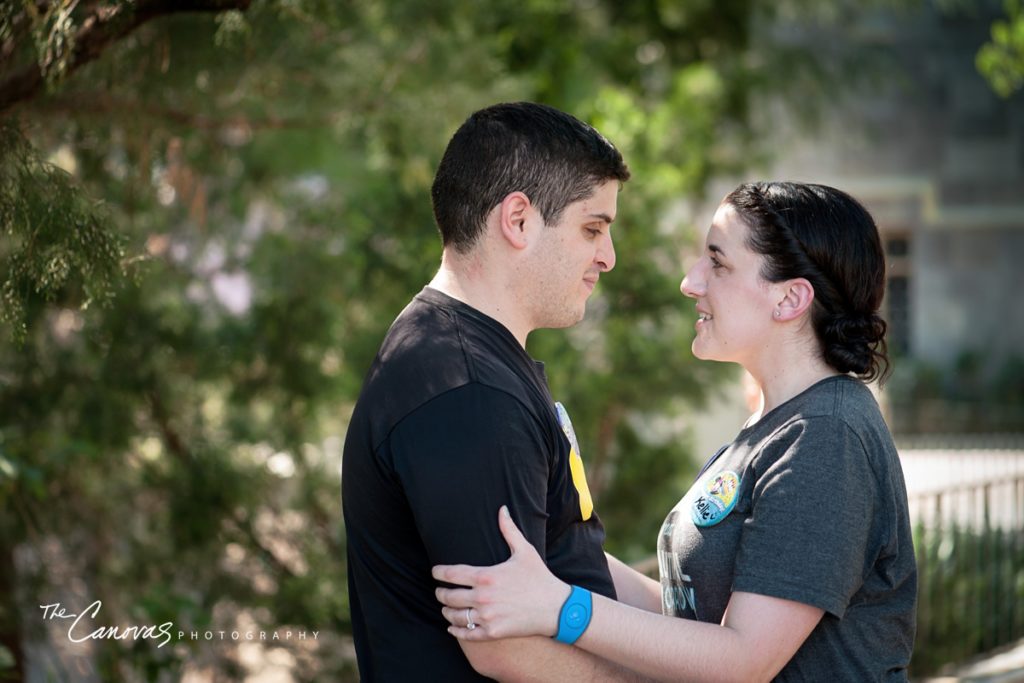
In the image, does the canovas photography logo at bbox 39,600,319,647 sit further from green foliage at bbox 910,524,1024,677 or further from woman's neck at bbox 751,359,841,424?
green foliage at bbox 910,524,1024,677

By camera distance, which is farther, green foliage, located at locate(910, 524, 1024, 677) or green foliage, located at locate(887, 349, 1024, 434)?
green foliage, located at locate(887, 349, 1024, 434)

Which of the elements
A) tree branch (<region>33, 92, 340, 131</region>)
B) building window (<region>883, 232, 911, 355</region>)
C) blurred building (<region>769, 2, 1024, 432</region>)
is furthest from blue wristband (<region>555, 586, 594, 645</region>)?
building window (<region>883, 232, 911, 355</region>)

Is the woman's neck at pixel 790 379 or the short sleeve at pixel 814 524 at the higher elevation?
the woman's neck at pixel 790 379

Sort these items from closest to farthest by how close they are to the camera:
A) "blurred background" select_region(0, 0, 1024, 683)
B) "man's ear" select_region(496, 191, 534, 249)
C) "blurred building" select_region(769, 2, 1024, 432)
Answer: "man's ear" select_region(496, 191, 534, 249) < "blurred background" select_region(0, 0, 1024, 683) < "blurred building" select_region(769, 2, 1024, 432)

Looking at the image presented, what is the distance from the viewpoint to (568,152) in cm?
207

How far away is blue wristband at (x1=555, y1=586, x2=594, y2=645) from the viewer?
1.89 metres

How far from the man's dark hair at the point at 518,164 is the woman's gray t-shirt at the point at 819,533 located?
619 millimetres

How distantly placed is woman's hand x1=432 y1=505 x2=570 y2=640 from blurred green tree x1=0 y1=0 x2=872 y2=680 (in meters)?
2.50

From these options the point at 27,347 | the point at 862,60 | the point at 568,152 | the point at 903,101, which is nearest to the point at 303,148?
the point at 27,347

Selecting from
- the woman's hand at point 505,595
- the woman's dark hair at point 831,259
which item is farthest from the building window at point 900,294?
the woman's hand at point 505,595

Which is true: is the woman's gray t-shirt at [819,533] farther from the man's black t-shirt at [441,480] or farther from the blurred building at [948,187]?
the blurred building at [948,187]

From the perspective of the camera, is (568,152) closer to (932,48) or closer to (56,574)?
(56,574)

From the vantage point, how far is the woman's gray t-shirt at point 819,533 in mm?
1947

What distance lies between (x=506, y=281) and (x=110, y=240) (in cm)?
93
